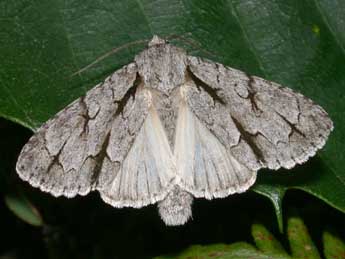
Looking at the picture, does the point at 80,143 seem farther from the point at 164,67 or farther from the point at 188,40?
the point at 188,40

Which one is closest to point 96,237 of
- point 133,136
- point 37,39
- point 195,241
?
point 195,241

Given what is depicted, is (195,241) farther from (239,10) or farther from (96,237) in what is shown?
(239,10)

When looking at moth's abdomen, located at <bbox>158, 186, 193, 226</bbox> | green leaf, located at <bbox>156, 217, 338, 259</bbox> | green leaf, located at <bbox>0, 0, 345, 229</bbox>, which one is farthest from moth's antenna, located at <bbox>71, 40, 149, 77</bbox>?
green leaf, located at <bbox>156, 217, 338, 259</bbox>

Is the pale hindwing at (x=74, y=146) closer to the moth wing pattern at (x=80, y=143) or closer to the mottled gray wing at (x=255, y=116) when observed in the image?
the moth wing pattern at (x=80, y=143)

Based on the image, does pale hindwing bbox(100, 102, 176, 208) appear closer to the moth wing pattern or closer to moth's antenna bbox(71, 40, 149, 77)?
the moth wing pattern

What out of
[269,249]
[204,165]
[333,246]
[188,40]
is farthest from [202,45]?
[333,246]

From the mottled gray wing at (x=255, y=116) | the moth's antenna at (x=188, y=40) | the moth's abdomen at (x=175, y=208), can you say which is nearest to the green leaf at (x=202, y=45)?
the moth's antenna at (x=188, y=40)
